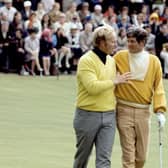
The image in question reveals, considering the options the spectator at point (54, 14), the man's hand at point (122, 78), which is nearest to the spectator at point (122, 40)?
the spectator at point (54, 14)

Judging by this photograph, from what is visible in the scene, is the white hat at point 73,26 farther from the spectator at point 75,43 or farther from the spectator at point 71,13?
the spectator at point 71,13

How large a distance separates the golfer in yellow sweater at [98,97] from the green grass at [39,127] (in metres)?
2.58

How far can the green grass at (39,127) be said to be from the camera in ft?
40.3

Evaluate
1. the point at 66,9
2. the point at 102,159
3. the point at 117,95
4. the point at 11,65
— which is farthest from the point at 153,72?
the point at 66,9

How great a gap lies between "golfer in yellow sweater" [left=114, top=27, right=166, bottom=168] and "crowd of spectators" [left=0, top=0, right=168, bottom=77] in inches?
621

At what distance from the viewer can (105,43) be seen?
9.08 meters

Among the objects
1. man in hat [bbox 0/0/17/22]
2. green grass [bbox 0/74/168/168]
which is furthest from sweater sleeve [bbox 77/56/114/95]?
man in hat [bbox 0/0/17/22]

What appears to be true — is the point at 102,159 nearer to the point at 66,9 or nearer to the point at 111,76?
the point at 111,76

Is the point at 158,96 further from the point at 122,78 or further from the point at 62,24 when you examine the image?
the point at 62,24

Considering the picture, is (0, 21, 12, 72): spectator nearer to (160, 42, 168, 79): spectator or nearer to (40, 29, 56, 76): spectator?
(40, 29, 56, 76): spectator

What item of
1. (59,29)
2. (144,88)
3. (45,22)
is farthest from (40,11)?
(144,88)

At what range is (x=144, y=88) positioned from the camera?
955cm

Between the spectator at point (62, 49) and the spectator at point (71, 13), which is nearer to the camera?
the spectator at point (62, 49)

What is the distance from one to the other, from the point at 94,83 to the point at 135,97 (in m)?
0.74
